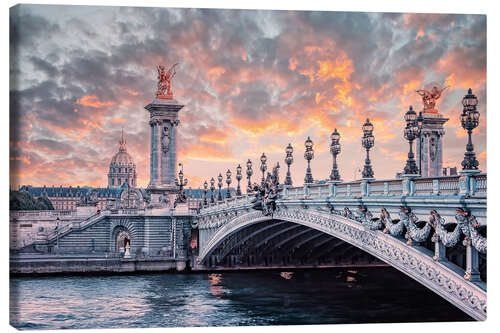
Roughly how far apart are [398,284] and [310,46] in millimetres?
15014

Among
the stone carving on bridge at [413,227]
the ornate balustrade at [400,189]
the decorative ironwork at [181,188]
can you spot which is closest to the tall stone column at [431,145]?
the ornate balustrade at [400,189]

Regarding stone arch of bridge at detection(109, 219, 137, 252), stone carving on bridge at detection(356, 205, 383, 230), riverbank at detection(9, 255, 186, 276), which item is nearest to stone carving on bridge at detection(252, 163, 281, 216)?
stone carving on bridge at detection(356, 205, 383, 230)

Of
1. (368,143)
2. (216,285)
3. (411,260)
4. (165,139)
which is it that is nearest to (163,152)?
(165,139)

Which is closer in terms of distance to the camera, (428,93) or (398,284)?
(428,93)

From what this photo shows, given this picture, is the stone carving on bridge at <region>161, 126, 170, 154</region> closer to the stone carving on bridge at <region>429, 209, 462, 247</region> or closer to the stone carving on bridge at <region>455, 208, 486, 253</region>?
the stone carving on bridge at <region>429, 209, 462, 247</region>

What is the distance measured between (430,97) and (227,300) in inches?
488

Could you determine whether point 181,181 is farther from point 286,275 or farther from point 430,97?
point 430,97

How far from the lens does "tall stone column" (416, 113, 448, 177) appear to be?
31391mm

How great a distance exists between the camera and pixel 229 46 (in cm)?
2816

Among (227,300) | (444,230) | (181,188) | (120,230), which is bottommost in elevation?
(227,300)

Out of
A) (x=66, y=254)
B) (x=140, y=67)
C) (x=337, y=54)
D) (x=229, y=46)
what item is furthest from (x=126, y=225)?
(x=337, y=54)

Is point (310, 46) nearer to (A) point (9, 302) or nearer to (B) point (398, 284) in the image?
(A) point (9, 302)

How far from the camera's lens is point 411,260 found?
57.0 ft

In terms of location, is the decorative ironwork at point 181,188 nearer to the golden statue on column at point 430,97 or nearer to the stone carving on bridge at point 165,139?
the stone carving on bridge at point 165,139
